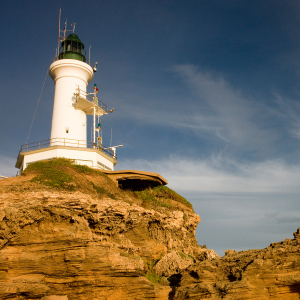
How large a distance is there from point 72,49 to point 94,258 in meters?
23.1

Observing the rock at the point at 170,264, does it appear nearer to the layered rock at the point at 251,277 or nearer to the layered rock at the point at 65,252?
the layered rock at the point at 65,252

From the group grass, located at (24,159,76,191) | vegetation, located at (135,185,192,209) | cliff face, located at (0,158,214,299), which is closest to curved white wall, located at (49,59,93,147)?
grass, located at (24,159,76,191)

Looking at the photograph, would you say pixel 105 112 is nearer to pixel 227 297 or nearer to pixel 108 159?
pixel 108 159

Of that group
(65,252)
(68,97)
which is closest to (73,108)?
(68,97)

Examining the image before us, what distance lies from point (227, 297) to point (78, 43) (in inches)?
1049

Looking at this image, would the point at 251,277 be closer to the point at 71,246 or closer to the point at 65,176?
the point at 71,246

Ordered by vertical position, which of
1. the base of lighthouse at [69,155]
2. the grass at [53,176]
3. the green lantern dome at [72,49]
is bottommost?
the grass at [53,176]

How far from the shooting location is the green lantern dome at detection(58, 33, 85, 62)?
34344mm

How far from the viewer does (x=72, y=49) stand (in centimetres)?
3472

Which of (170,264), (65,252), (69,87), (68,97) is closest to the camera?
(65,252)

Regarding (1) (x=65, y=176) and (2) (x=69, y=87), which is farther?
(2) (x=69, y=87)

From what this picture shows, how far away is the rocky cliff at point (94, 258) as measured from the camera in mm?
16266

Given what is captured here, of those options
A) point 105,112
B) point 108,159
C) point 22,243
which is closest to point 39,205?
point 22,243

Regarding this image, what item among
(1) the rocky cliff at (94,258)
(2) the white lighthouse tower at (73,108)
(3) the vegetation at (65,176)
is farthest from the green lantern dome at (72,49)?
(1) the rocky cliff at (94,258)
